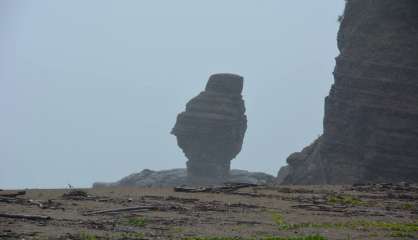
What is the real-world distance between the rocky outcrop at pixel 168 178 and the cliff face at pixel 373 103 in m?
48.7

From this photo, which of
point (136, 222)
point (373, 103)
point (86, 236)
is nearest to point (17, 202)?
point (136, 222)

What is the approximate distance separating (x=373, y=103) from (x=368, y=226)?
2376 inches

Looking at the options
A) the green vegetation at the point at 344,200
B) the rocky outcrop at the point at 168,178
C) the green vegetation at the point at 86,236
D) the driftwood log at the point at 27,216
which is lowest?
the green vegetation at the point at 86,236

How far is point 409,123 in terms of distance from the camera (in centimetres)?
7825

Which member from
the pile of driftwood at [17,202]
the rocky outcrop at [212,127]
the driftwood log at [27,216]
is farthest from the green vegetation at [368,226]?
the rocky outcrop at [212,127]

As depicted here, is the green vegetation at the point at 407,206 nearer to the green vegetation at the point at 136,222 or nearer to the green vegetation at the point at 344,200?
the green vegetation at the point at 344,200

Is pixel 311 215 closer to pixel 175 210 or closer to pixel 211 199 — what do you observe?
pixel 175 210

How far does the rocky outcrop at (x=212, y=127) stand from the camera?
143375mm

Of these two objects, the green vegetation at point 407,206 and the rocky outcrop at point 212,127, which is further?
the rocky outcrop at point 212,127

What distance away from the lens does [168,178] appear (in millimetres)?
141625

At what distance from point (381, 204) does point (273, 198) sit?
496 centimetres

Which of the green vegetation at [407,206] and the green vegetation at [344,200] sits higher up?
the green vegetation at [344,200]

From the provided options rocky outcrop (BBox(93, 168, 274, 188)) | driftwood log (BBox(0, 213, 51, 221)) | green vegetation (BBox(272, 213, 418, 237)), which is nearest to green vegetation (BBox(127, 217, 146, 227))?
driftwood log (BBox(0, 213, 51, 221))

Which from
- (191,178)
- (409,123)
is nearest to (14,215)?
(409,123)
